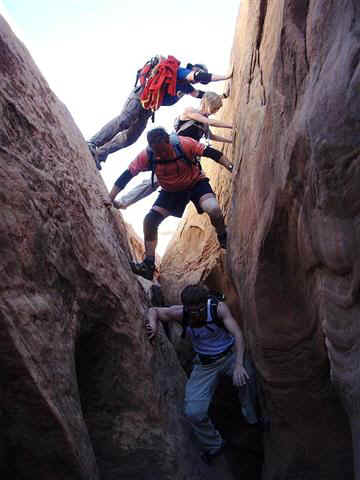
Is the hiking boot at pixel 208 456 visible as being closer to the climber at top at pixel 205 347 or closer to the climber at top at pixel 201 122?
the climber at top at pixel 205 347

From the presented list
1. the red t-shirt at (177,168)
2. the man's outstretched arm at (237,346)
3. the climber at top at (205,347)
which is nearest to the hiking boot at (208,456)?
the climber at top at (205,347)

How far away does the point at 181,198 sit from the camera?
8.62m

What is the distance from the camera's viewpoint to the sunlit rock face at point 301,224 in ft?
12.9

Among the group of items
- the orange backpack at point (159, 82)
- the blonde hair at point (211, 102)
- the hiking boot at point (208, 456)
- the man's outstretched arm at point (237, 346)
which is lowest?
the hiking boot at point (208, 456)

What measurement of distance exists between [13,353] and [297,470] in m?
4.55

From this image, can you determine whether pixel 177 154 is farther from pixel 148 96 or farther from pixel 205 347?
pixel 205 347

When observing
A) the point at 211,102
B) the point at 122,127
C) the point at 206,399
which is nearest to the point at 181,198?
the point at 211,102

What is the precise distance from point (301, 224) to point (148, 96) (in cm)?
520

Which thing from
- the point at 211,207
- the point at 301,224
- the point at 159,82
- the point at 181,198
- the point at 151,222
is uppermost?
the point at 159,82

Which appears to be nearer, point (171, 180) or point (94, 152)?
point (171, 180)

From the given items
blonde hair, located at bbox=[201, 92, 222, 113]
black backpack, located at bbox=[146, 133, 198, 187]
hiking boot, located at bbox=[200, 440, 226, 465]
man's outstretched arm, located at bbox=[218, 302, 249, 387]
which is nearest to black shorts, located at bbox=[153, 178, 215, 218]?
black backpack, located at bbox=[146, 133, 198, 187]

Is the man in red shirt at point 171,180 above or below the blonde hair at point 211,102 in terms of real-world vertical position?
below

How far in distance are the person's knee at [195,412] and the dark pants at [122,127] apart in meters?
5.46

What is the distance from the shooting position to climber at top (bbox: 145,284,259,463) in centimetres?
699
